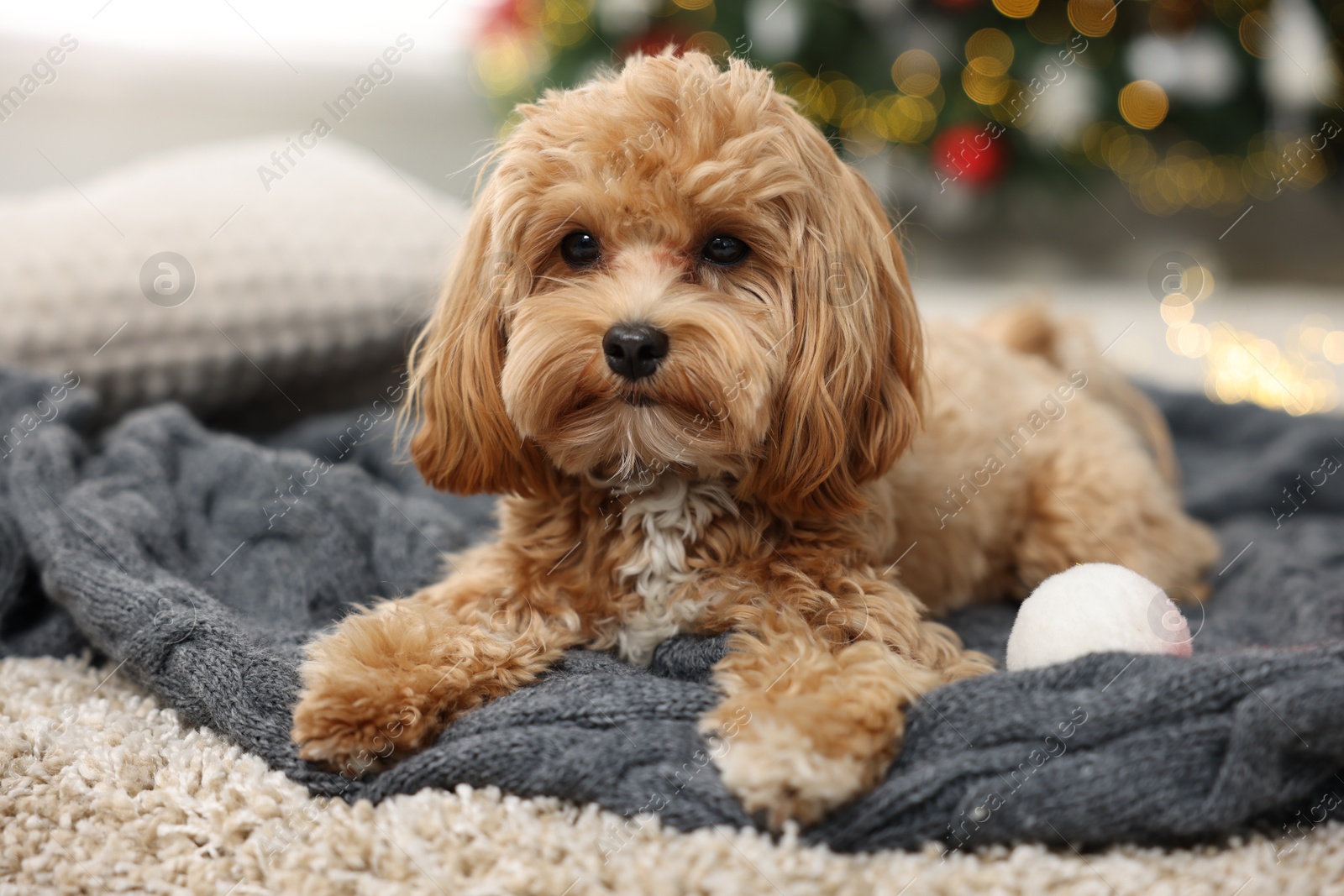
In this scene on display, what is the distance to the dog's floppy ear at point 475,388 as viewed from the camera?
173 cm

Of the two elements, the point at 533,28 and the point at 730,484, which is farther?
the point at 533,28

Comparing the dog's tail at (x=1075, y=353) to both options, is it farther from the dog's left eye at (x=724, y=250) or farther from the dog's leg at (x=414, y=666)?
the dog's leg at (x=414, y=666)

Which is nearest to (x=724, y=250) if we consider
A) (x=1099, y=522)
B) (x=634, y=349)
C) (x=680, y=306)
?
(x=680, y=306)

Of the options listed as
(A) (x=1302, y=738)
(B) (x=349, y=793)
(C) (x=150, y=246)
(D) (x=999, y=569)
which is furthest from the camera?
(C) (x=150, y=246)

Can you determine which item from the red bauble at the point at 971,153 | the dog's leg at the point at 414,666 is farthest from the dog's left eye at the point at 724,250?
the red bauble at the point at 971,153

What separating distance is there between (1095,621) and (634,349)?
2.72 feet

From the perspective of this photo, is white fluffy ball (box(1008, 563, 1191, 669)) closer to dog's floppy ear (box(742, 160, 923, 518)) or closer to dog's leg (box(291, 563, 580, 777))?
dog's floppy ear (box(742, 160, 923, 518))

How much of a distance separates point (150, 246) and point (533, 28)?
7.73ft

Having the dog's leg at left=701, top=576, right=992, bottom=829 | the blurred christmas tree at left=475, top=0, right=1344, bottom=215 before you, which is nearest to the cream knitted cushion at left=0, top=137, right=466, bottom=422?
the dog's leg at left=701, top=576, right=992, bottom=829

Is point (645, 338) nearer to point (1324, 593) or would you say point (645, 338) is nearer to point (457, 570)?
point (457, 570)

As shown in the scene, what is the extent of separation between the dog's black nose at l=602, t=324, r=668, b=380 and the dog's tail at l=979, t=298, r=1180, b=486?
157cm

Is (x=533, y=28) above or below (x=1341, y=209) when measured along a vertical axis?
above

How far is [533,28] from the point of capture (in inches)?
181

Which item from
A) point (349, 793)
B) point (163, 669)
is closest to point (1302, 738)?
point (349, 793)
